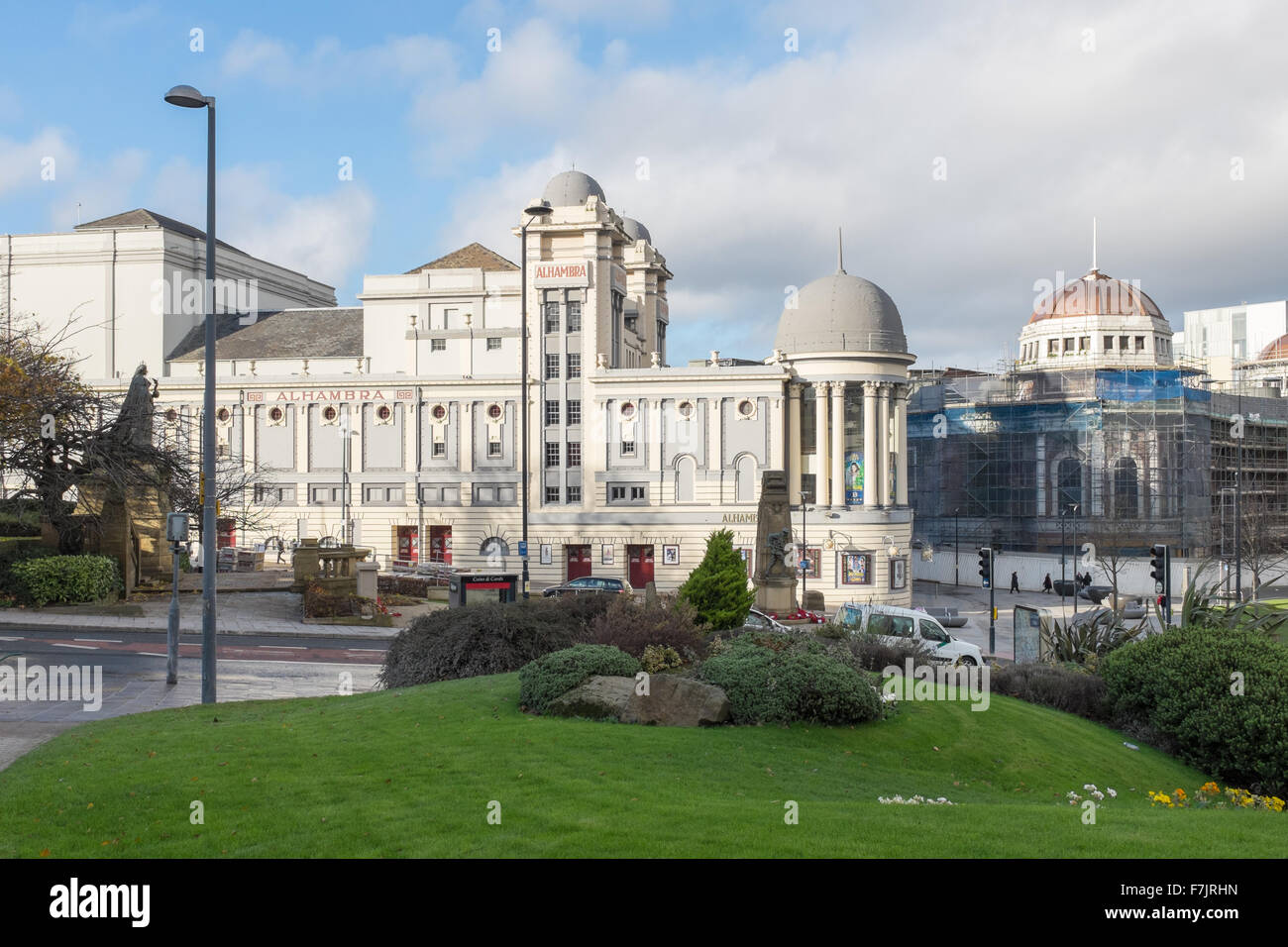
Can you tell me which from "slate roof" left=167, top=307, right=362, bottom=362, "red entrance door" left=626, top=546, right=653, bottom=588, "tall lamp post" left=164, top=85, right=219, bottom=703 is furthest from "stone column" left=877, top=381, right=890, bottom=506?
"tall lamp post" left=164, top=85, right=219, bottom=703

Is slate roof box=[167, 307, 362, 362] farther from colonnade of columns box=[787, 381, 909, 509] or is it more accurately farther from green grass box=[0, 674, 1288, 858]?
green grass box=[0, 674, 1288, 858]

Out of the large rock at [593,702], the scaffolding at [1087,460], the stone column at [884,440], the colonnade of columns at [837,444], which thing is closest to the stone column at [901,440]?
the colonnade of columns at [837,444]

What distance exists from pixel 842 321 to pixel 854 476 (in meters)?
8.62

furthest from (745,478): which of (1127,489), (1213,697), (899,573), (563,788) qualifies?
(563,788)

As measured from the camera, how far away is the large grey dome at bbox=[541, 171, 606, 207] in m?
65.9

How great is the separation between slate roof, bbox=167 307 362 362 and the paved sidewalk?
30.6 m

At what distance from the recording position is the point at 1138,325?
3809 inches

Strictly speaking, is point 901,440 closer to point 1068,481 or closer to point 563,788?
point 1068,481

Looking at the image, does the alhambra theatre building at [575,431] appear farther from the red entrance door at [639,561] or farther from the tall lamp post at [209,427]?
the tall lamp post at [209,427]

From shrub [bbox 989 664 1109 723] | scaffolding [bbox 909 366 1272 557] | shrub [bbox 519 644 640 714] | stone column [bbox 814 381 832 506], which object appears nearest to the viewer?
shrub [bbox 519 644 640 714]

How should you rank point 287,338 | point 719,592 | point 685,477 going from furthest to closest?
point 287,338
point 685,477
point 719,592

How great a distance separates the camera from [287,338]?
68.8 meters
